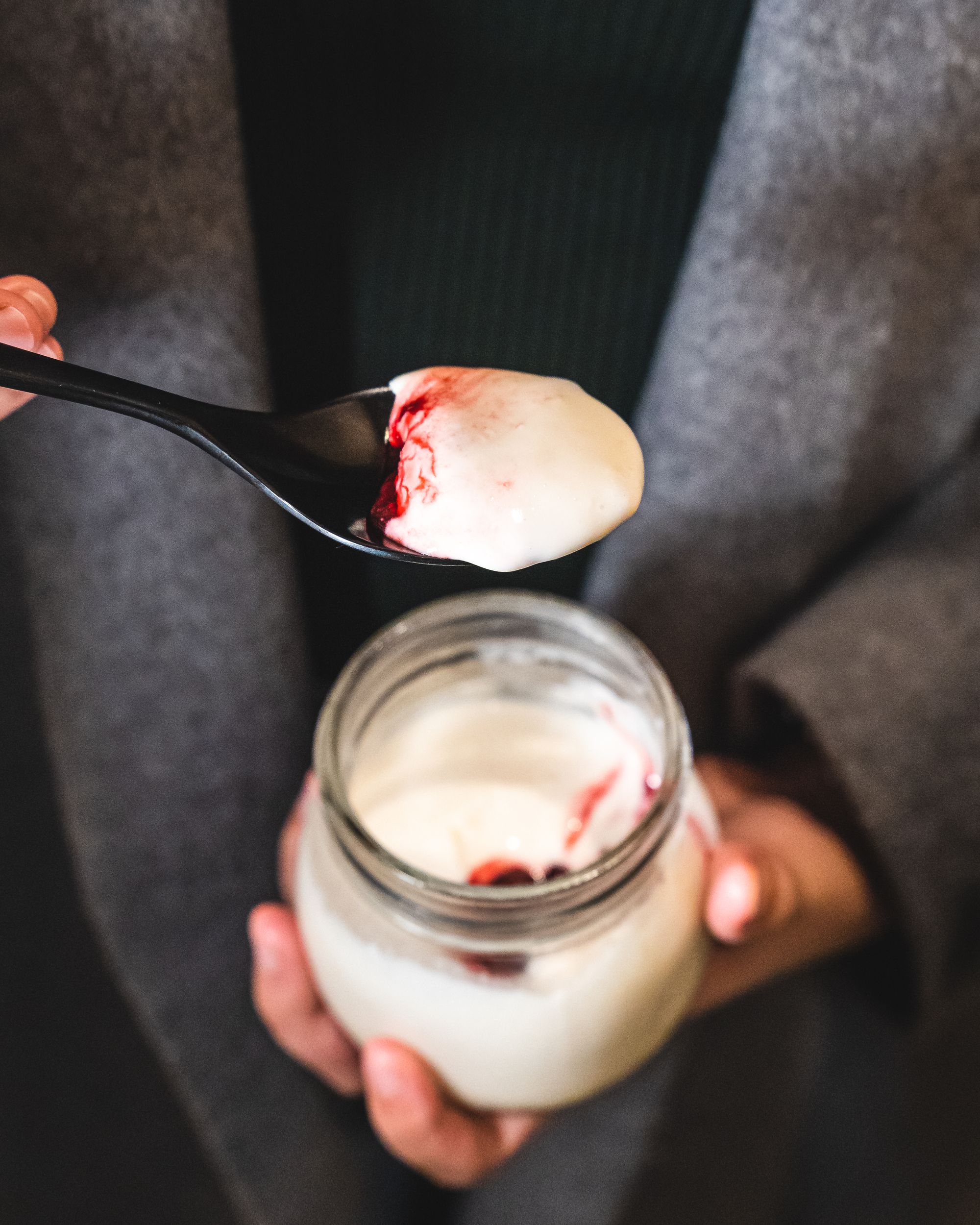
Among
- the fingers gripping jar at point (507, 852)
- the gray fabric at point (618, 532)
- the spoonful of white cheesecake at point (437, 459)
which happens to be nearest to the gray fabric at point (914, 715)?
the gray fabric at point (618, 532)

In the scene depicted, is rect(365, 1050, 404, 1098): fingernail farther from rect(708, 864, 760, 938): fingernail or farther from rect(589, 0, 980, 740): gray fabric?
rect(589, 0, 980, 740): gray fabric

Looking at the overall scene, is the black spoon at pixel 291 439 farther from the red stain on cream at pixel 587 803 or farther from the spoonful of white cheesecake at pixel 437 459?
the red stain on cream at pixel 587 803

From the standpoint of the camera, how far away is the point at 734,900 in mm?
374

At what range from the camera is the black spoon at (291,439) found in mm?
271

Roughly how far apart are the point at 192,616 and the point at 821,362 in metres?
0.35

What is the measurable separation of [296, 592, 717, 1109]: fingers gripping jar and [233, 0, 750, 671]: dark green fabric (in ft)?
0.53

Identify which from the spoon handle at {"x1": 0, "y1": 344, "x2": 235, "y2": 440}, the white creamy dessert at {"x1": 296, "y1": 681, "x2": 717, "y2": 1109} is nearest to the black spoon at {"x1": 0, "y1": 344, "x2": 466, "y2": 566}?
the spoon handle at {"x1": 0, "y1": 344, "x2": 235, "y2": 440}

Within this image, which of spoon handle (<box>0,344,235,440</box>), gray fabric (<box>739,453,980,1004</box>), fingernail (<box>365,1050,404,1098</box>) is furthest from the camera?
gray fabric (<box>739,453,980,1004</box>)

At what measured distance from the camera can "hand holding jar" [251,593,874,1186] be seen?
34 cm

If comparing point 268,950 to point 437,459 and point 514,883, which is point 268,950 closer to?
point 514,883

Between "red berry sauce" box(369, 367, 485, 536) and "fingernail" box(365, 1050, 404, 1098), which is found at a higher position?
"red berry sauce" box(369, 367, 485, 536)

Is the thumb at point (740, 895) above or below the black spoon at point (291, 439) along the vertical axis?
below

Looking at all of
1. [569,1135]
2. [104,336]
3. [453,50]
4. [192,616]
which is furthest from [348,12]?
[569,1135]

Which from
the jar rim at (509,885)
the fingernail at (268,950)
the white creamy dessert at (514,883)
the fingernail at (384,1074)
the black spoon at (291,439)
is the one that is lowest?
the fingernail at (268,950)
